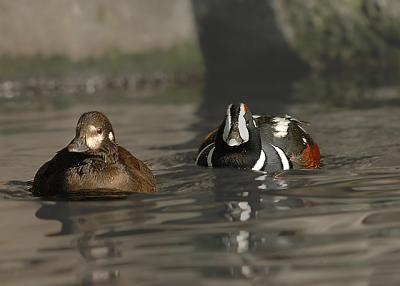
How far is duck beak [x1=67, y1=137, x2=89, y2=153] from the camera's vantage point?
21.4 feet

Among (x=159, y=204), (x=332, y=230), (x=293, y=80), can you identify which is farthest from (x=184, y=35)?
(x=332, y=230)

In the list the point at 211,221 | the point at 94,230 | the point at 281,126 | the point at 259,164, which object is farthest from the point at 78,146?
the point at 281,126

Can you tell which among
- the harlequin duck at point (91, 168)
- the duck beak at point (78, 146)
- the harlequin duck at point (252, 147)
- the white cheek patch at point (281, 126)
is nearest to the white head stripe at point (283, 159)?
the harlequin duck at point (252, 147)

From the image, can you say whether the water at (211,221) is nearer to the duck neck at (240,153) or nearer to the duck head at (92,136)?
the duck neck at (240,153)

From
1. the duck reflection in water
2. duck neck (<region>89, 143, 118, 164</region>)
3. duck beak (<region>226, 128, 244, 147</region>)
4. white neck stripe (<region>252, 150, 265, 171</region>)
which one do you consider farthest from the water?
duck neck (<region>89, 143, 118, 164</region>)

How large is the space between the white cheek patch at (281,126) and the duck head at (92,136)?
1.82 metres

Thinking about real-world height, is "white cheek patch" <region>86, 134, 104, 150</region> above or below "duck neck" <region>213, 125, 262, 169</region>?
above

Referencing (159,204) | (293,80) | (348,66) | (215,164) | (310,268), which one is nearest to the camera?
(310,268)

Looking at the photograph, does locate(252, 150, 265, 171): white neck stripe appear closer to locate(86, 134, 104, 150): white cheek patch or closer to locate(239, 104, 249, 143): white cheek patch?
locate(239, 104, 249, 143): white cheek patch

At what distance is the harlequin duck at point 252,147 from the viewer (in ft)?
25.4

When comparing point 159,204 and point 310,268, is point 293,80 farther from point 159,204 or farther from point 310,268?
Result: point 310,268

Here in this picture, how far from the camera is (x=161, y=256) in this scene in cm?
491

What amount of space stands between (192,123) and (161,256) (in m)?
5.96

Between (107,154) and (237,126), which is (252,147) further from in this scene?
(107,154)
